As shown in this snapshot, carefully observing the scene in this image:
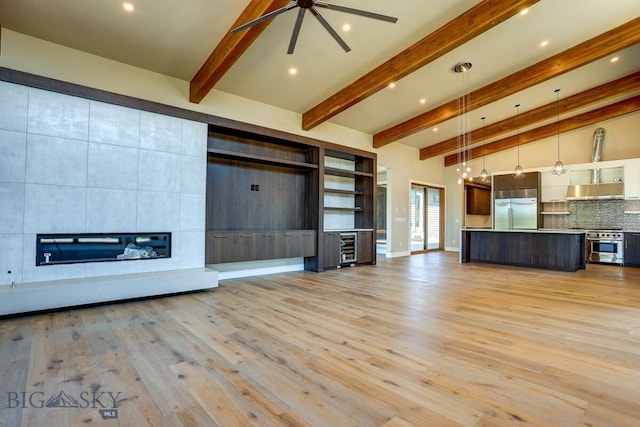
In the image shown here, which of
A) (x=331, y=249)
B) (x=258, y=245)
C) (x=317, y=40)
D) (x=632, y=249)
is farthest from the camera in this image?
(x=632, y=249)

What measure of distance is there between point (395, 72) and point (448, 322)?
384cm

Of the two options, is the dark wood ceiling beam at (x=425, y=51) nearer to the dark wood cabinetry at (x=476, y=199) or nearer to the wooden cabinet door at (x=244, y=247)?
the wooden cabinet door at (x=244, y=247)

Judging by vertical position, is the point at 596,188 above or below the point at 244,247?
above

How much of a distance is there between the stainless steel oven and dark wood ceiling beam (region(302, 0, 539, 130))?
23.0ft

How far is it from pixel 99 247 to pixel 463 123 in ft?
28.1

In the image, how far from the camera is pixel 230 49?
3.90m

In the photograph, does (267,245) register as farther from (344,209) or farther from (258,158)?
(344,209)

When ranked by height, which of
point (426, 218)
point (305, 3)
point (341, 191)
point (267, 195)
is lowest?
point (426, 218)

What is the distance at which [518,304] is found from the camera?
3.93m

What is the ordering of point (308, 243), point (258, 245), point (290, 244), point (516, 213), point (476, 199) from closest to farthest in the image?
1. point (258, 245)
2. point (290, 244)
3. point (308, 243)
4. point (516, 213)
5. point (476, 199)

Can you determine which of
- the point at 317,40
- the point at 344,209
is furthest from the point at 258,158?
the point at 344,209

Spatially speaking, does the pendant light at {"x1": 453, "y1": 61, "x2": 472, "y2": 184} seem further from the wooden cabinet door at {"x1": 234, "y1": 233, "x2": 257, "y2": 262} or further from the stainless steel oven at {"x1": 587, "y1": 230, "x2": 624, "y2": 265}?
the wooden cabinet door at {"x1": 234, "y1": 233, "x2": 257, "y2": 262}

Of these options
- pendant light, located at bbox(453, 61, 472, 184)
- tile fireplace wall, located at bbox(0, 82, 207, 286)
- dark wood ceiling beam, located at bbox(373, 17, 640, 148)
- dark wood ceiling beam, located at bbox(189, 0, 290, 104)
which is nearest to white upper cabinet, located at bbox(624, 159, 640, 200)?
pendant light, located at bbox(453, 61, 472, 184)

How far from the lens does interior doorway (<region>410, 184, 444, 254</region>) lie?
10.5 m
